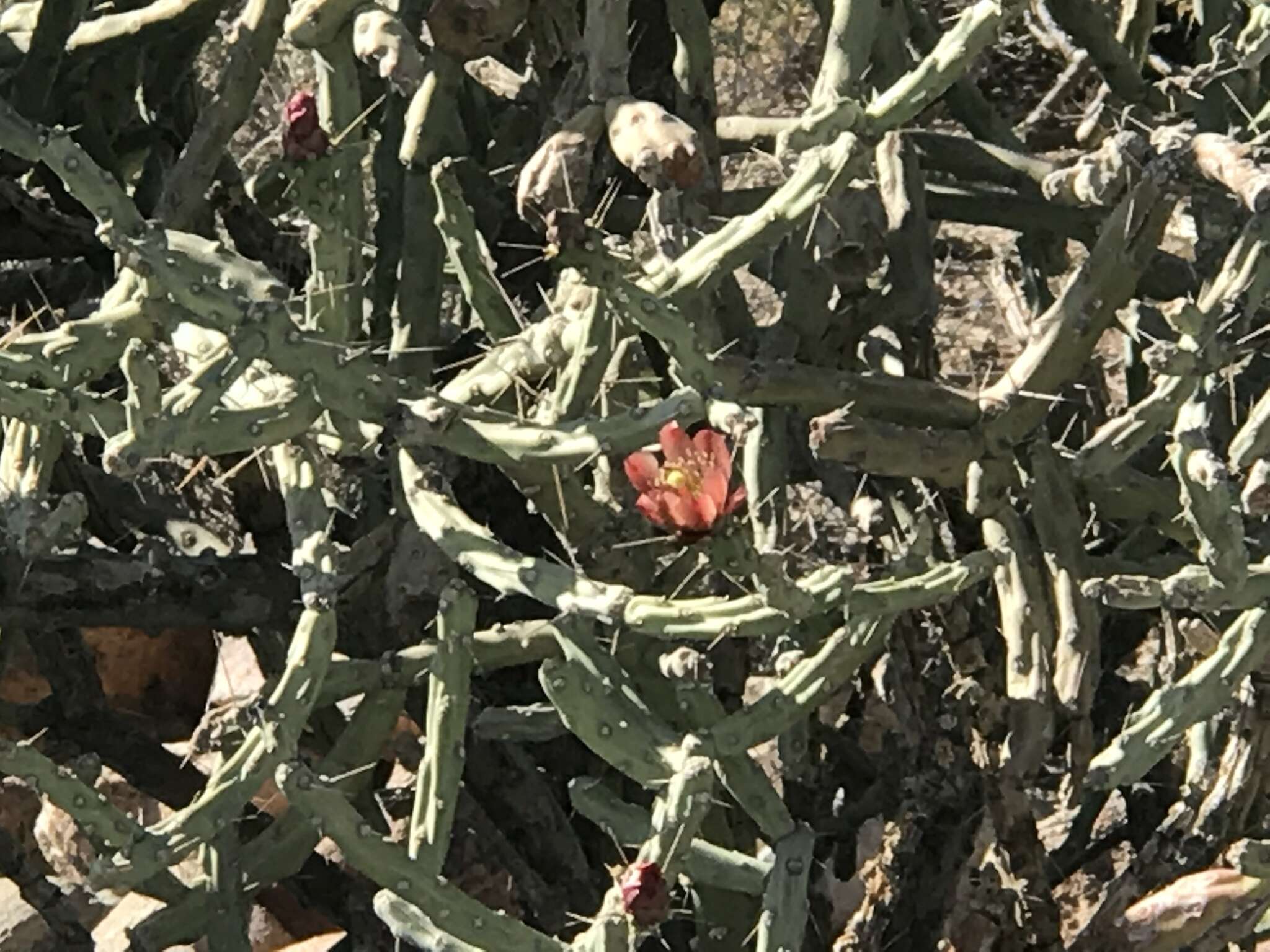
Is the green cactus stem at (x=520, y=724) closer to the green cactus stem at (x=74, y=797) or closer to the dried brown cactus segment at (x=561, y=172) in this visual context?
the green cactus stem at (x=74, y=797)

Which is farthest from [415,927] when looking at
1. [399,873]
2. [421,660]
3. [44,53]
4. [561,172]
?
[44,53]

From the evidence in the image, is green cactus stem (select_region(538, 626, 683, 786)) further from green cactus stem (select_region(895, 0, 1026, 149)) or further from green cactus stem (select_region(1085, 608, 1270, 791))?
green cactus stem (select_region(895, 0, 1026, 149))

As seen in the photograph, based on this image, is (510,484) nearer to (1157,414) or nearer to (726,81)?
(1157,414)

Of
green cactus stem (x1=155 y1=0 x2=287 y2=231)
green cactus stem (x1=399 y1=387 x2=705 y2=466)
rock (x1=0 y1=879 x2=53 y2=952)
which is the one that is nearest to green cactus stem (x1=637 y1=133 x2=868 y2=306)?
green cactus stem (x1=399 y1=387 x2=705 y2=466)

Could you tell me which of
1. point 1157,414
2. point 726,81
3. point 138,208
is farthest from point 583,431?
point 726,81

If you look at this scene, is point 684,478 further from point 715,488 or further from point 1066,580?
point 1066,580
